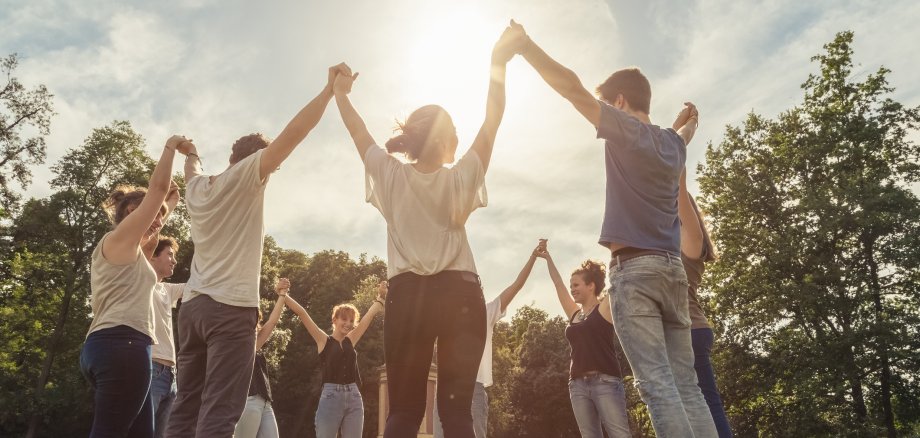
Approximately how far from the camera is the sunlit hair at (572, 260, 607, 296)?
22.9 feet

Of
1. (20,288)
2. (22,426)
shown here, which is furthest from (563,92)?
(22,426)

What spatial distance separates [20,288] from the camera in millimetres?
28719

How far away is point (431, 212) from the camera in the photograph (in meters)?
3.08

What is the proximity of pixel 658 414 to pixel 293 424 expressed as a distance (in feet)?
118

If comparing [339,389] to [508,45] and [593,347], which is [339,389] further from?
[508,45]

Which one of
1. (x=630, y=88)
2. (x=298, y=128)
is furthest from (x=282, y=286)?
(x=630, y=88)

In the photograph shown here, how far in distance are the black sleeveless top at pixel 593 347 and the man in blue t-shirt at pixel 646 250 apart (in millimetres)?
2781

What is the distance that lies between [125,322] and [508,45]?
9.68 feet

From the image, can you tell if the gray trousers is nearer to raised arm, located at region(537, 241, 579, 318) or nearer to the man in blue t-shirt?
the man in blue t-shirt

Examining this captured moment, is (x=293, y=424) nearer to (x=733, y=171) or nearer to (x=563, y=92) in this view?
(x=733, y=171)

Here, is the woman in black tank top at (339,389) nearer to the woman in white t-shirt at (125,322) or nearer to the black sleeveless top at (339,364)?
the black sleeveless top at (339,364)

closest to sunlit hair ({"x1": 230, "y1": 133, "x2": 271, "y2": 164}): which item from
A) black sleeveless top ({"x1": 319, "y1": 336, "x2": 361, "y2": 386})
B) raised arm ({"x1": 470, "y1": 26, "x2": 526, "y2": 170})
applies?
raised arm ({"x1": 470, "y1": 26, "x2": 526, "y2": 170})

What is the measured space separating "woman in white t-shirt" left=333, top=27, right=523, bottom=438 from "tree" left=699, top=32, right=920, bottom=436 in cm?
2264

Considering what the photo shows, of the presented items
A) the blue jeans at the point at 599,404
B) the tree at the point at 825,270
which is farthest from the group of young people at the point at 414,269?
the tree at the point at 825,270
